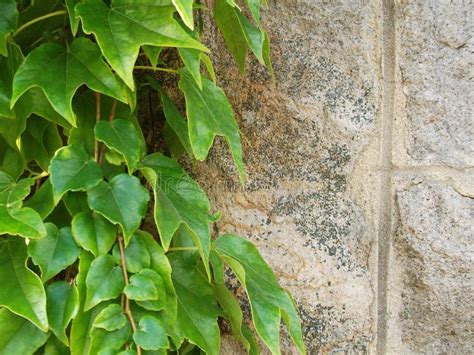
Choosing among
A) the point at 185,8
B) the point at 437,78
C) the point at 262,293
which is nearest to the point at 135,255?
the point at 262,293

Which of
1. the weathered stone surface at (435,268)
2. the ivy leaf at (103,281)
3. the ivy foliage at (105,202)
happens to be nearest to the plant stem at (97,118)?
the ivy foliage at (105,202)

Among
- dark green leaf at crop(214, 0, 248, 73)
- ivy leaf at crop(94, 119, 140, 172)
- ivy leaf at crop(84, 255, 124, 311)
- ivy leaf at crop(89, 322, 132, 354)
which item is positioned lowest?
ivy leaf at crop(89, 322, 132, 354)

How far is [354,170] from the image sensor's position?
808 millimetres

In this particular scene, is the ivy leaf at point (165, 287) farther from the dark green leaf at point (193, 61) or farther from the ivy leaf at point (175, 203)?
the dark green leaf at point (193, 61)

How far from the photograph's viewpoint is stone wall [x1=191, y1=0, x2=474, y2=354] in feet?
2.57

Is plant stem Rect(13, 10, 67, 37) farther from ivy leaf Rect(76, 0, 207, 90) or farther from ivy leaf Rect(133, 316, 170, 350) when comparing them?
ivy leaf Rect(133, 316, 170, 350)

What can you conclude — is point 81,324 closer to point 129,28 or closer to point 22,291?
point 22,291

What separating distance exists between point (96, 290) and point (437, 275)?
0.39 meters

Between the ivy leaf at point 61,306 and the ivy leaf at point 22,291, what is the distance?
0.08 ft

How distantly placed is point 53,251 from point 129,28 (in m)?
0.22

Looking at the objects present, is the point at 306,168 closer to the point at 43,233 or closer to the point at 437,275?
the point at 437,275

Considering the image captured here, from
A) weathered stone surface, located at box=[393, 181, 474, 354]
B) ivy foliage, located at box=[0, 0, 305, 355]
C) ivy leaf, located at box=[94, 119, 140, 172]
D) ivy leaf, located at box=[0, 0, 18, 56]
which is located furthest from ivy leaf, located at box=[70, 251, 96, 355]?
weathered stone surface, located at box=[393, 181, 474, 354]

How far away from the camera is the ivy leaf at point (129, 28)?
59 centimetres

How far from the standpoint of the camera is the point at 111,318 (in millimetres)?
620
